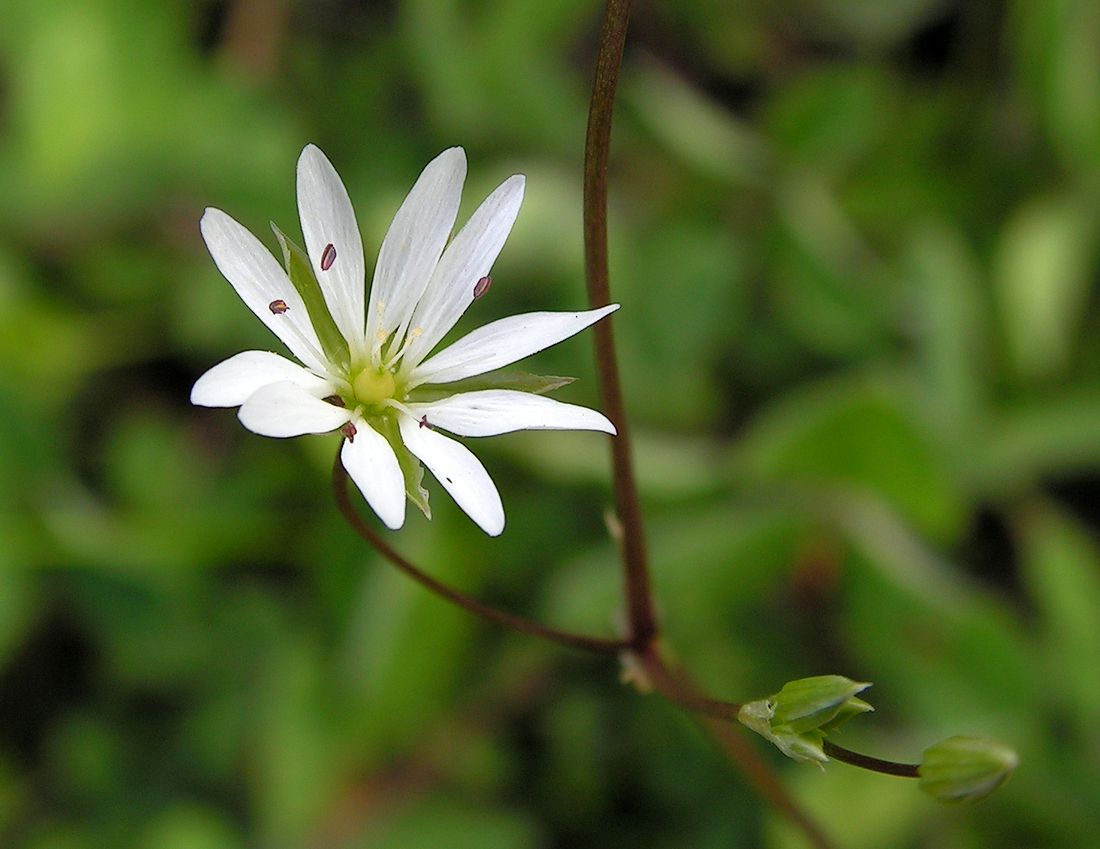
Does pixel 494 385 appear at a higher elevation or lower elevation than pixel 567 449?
lower

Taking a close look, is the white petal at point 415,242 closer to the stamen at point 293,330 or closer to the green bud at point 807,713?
the stamen at point 293,330

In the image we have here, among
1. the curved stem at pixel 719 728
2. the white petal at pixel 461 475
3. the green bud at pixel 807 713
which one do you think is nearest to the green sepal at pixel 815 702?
the green bud at pixel 807 713

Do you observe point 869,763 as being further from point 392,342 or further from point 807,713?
point 392,342

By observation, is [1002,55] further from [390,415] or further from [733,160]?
[390,415]

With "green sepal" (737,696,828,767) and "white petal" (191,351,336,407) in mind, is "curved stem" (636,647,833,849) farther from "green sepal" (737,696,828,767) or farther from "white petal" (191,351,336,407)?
"white petal" (191,351,336,407)

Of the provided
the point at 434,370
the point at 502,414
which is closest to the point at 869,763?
the point at 502,414
